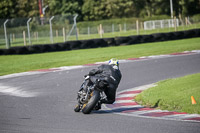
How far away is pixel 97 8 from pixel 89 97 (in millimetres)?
58448

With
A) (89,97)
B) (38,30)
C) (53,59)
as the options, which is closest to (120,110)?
(89,97)

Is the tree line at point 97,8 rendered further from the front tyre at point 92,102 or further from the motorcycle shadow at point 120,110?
the front tyre at point 92,102

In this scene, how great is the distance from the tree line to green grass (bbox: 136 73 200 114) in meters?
54.6

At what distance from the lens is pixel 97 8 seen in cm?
6550

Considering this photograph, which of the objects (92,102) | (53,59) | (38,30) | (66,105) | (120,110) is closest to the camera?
(92,102)

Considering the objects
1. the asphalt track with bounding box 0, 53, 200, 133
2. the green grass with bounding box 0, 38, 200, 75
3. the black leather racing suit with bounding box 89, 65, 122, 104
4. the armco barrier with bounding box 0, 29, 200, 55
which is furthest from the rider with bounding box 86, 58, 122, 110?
the armco barrier with bounding box 0, 29, 200, 55

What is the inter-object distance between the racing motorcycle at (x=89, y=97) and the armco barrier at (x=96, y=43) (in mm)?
16954

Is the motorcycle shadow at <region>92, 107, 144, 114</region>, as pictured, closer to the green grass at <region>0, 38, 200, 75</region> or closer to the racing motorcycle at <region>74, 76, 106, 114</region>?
the racing motorcycle at <region>74, 76, 106, 114</region>

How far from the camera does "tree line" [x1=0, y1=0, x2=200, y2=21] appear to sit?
6469 cm

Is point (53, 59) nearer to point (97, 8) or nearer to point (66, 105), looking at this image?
point (66, 105)

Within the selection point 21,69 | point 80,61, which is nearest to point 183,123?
point 21,69

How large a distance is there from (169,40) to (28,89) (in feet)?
63.7

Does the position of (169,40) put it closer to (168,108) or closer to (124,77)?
(124,77)

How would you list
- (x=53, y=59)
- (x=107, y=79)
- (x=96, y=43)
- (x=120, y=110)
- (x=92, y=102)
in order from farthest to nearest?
(x=96, y=43), (x=53, y=59), (x=120, y=110), (x=107, y=79), (x=92, y=102)
